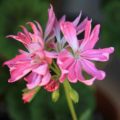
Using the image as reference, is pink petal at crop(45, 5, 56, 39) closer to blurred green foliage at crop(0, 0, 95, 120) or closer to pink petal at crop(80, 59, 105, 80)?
pink petal at crop(80, 59, 105, 80)

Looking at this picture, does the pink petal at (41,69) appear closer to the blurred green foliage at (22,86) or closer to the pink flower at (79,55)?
the pink flower at (79,55)

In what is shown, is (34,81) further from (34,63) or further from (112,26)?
(112,26)

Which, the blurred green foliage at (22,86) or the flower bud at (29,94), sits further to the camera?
the blurred green foliage at (22,86)

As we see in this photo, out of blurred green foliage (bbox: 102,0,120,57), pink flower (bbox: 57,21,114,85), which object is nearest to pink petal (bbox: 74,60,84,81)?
pink flower (bbox: 57,21,114,85)

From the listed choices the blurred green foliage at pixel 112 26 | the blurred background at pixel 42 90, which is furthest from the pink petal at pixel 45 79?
the blurred green foliage at pixel 112 26

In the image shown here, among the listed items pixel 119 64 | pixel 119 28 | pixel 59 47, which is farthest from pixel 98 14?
pixel 59 47

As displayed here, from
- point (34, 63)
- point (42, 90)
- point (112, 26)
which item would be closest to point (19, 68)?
point (34, 63)
